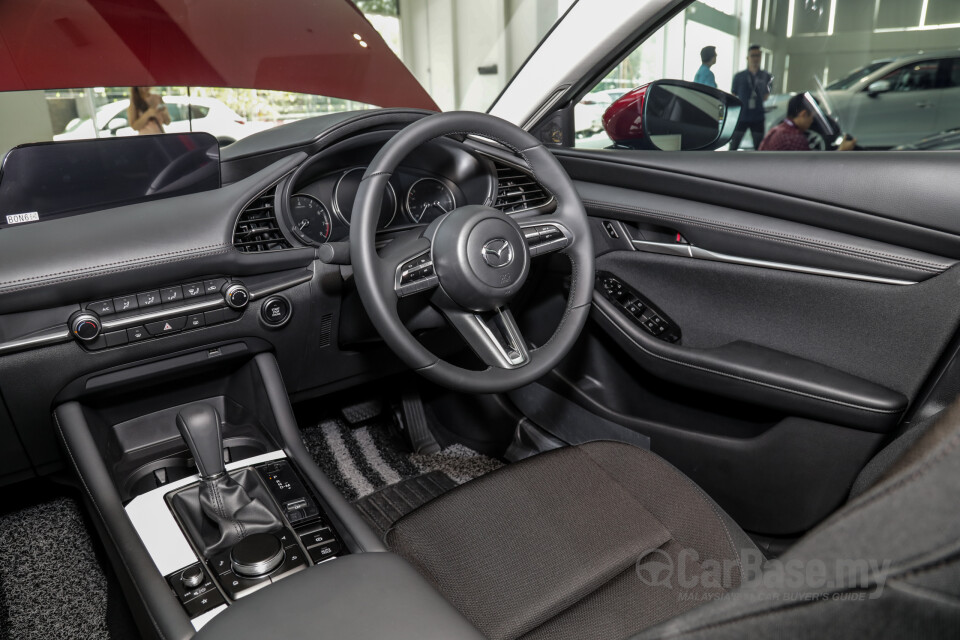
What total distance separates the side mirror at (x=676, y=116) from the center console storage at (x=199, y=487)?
1.16m

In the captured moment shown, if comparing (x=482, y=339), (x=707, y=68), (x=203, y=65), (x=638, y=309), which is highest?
(x=203, y=65)

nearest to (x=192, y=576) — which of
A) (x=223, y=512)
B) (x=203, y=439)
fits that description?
(x=223, y=512)

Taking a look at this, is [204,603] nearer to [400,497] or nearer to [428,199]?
[400,497]

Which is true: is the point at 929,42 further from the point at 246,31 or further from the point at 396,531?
the point at 246,31

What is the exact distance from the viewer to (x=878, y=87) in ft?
5.47

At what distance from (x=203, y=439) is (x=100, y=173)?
589mm

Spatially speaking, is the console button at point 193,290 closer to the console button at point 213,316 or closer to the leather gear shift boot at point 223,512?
the console button at point 213,316

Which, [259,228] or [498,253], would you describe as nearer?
[498,253]

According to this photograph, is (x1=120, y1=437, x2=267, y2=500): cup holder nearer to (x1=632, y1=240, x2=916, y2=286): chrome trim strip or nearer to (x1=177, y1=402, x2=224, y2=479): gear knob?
(x1=177, y1=402, x2=224, y2=479): gear knob

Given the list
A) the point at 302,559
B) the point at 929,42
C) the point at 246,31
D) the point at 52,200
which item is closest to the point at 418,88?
the point at 246,31

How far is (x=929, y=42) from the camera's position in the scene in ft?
5.16

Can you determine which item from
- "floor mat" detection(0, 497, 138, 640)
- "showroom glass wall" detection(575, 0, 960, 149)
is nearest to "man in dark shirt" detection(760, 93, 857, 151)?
"showroom glass wall" detection(575, 0, 960, 149)

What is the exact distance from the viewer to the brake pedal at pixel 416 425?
7.33 feet

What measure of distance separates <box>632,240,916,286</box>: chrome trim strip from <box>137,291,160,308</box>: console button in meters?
1.15
